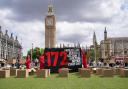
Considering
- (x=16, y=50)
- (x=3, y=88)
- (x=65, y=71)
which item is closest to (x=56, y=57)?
(x=65, y=71)

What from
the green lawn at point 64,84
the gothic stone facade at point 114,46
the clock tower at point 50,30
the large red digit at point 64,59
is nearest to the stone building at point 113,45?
the gothic stone facade at point 114,46

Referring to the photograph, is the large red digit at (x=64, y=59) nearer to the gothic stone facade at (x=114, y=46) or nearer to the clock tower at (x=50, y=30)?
the clock tower at (x=50, y=30)

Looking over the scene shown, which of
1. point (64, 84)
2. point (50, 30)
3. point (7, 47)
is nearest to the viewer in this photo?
point (64, 84)

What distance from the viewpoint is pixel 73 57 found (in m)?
33.2

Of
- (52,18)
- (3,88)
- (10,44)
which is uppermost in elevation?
(52,18)

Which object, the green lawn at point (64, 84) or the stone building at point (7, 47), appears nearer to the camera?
the green lawn at point (64, 84)

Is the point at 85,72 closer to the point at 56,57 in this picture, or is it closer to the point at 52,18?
the point at 56,57

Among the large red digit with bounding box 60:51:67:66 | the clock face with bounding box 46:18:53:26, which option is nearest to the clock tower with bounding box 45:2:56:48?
the clock face with bounding box 46:18:53:26

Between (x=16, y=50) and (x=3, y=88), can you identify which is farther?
(x=16, y=50)

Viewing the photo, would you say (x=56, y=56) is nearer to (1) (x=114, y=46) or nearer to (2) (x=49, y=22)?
(2) (x=49, y=22)

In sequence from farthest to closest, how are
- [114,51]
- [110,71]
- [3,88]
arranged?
[114,51]
[110,71]
[3,88]

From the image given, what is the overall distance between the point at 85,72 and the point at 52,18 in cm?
9234

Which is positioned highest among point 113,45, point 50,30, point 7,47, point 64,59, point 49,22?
point 49,22

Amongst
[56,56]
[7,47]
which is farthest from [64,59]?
[7,47]
